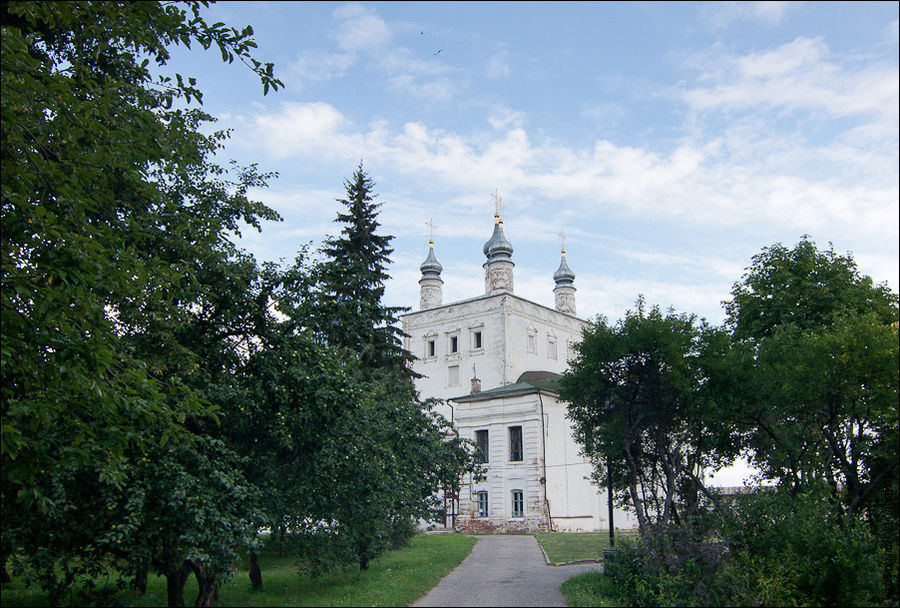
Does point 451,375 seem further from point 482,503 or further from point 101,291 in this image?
point 101,291

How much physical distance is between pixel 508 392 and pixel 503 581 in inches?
975

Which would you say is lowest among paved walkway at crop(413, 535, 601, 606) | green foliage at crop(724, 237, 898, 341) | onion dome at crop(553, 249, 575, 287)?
paved walkway at crop(413, 535, 601, 606)

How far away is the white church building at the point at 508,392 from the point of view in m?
39.2

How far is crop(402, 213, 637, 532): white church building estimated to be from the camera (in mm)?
39219

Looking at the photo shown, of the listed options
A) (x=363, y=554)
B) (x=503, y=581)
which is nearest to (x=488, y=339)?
(x=363, y=554)

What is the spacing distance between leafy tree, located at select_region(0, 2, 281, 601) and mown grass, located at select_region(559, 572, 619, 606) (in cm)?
586

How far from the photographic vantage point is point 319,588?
1458 centimetres

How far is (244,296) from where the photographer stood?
1258 cm

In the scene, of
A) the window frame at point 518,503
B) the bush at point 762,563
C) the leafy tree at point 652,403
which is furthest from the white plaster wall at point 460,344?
the bush at point 762,563

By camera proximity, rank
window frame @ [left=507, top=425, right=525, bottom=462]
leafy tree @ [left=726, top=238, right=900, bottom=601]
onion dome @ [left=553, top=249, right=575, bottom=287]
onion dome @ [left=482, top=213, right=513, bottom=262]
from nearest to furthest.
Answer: leafy tree @ [left=726, top=238, right=900, bottom=601]
window frame @ [left=507, top=425, right=525, bottom=462]
onion dome @ [left=482, top=213, right=513, bottom=262]
onion dome @ [left=553, top=249, right=575, bottom=287]

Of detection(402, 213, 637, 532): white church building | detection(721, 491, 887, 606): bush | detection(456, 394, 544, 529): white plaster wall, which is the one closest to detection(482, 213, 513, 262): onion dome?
detection(402, 213, 637, 532): white church building

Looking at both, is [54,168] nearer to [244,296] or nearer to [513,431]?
[244,296]

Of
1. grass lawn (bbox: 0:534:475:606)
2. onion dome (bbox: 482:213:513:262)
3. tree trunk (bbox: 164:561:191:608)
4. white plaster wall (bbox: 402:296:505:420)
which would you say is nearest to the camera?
tree trunk (bbox: 164:561:191:608)

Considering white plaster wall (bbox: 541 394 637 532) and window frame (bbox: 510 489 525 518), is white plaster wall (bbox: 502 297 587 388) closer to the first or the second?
white plaster wall (bbox: 541 394 637 532)
